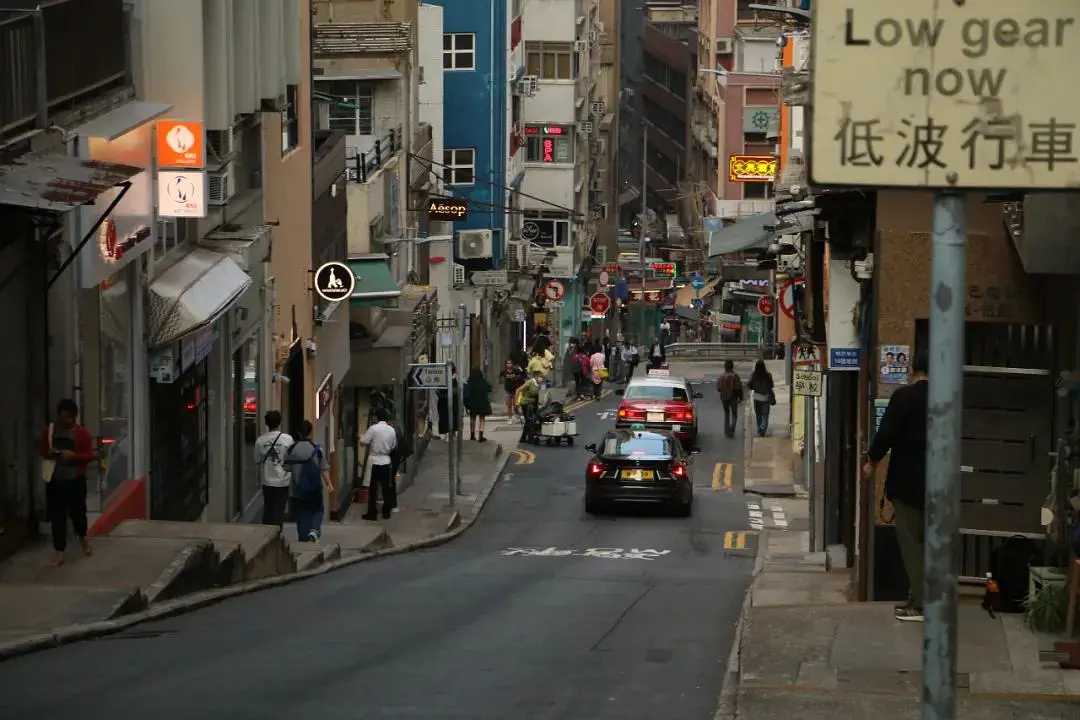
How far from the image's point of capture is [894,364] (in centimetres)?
1509

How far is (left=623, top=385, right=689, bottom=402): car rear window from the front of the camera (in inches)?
1705

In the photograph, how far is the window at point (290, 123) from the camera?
2992cm

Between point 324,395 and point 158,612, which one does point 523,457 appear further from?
point 158,612

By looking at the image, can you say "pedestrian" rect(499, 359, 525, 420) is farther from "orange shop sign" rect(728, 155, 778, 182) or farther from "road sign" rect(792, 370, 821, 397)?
"road sign" rect(792, 370, 821, 397)

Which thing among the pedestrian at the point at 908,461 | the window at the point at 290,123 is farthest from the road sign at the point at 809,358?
the pedestrian at the point at 908,461

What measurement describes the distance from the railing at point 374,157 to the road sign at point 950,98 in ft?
110

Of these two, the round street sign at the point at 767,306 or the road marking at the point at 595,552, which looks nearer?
the road marking at the point at 595,552

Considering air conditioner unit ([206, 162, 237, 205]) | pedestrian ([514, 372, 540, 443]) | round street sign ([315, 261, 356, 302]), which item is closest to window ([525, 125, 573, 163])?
pedestrian ([514, 372, 540, 443])

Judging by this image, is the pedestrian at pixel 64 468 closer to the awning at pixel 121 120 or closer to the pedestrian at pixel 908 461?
the awning at pixel 121 120

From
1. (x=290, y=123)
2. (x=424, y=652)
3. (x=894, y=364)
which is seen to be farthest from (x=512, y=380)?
(x=424, y=652)

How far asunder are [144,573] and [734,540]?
15.5 metres

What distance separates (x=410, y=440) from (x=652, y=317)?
6947cm

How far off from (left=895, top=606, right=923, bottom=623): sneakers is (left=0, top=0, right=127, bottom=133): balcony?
7943 millimetres

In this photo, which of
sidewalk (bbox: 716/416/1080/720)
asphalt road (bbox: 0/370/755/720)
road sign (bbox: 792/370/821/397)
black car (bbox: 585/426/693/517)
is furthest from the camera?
black car (bbox: 585/426/693/517)
